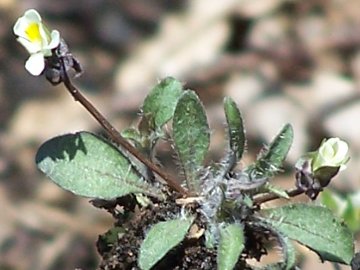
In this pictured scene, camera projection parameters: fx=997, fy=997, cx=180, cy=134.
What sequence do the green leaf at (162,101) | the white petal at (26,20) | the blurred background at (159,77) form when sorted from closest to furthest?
the white petal at (26,20) → the green leaf at (162,101) → the blurred background at (159,77)

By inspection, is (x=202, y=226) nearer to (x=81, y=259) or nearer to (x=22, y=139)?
(x=81, y=259)

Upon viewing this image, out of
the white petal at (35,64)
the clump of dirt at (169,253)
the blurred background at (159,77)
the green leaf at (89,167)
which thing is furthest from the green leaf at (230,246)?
the blurred background at (159,77)

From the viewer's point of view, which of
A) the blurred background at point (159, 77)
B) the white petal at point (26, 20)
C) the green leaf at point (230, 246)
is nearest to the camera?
the green leaf at point (230, 246)

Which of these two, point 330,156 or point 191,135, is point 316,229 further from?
point 191,135

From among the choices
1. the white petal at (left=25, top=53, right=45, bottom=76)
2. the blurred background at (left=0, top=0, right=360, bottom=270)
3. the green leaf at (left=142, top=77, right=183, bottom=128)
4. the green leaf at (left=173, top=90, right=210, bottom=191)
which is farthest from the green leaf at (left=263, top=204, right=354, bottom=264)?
the blurred background at (left=0, top=0, right=360, bottom=270)

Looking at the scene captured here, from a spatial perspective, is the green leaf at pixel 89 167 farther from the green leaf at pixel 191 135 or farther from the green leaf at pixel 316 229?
the green leaf at pixel 316 229

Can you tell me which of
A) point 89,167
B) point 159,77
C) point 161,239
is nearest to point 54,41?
point 89,167
